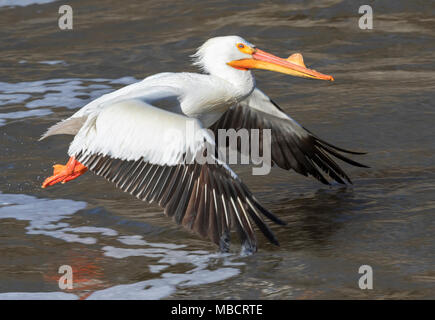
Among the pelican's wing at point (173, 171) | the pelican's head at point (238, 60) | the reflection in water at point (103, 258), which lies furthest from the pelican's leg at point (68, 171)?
the pelican's head at point (238, 60)

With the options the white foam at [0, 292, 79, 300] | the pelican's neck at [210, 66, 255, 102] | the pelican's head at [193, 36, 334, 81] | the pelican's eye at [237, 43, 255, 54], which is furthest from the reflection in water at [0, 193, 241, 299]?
the pelican's eye at [237, 43, 255, 54]

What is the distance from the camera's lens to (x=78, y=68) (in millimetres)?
9609

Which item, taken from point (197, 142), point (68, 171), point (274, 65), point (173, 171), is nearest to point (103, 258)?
point (173, 171)

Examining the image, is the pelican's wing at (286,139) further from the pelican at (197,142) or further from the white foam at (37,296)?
the white foam at (37,296)

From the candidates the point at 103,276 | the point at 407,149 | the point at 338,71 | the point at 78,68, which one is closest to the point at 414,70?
the point at 338,71

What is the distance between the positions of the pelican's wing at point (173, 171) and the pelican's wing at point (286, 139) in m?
1.38

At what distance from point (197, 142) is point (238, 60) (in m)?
1.22

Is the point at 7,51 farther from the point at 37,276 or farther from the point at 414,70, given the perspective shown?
the point at 37,276

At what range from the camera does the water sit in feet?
16.1

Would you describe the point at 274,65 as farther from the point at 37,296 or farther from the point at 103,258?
the point at 37,296

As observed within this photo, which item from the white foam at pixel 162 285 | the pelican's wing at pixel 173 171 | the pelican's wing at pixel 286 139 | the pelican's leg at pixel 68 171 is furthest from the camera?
the pelican's wing at pixel 286 139

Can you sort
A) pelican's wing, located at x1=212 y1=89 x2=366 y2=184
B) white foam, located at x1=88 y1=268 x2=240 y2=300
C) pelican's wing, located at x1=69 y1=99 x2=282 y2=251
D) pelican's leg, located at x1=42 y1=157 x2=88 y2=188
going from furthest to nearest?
pelican's wing, located at x1=212 y1=89 x2=366 y2=184
pelican's leg, located at x1=42 y1=157 x2=88 y2=188
pelican's wing, located at x1=69 y1=99 x2=282 y2=251
white foam, located at x1=88 y1=268 x2=240 y2=300

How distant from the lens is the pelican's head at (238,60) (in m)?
5.96

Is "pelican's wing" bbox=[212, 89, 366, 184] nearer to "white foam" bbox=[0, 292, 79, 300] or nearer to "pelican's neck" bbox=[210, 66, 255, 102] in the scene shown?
"pelican's neck" bbox=[210, 66, 255, 102]
